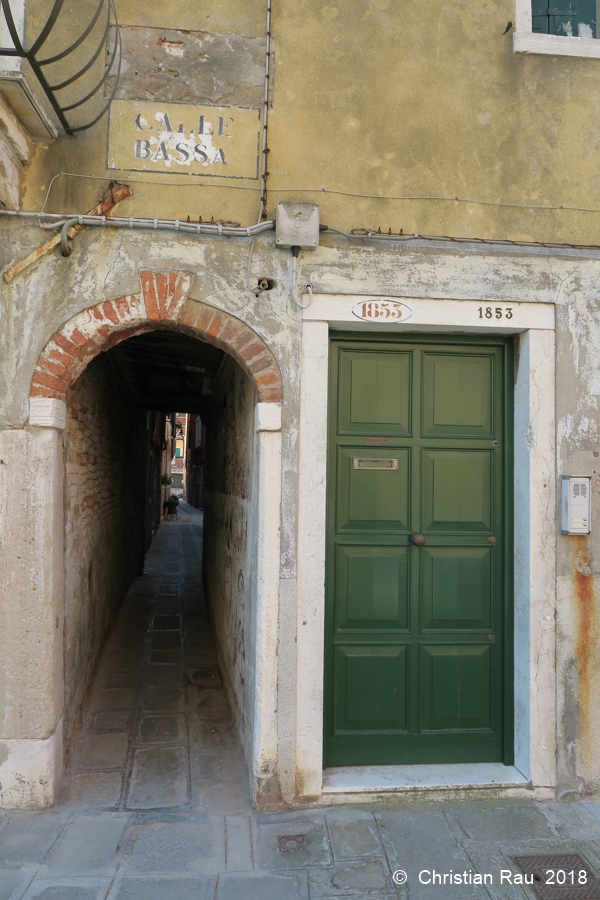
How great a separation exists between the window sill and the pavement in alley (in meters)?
4.70

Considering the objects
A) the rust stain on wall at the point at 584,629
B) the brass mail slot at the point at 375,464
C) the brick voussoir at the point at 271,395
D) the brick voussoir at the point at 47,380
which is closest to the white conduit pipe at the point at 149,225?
the brick voussoir at the point at 47,380

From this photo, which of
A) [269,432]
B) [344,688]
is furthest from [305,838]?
[269,432]

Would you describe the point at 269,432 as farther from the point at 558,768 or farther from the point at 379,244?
the point at 558,768

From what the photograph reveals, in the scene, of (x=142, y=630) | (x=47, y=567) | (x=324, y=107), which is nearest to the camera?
(x=47, y=567)

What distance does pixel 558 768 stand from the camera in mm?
3805

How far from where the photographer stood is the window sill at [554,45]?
12.8 feet

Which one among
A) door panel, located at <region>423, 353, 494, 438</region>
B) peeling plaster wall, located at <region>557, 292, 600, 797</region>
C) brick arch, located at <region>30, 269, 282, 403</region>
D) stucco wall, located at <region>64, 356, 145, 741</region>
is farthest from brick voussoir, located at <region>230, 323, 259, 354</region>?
peeling plaster wall, located at <region>557, 292, 600, 797</region>

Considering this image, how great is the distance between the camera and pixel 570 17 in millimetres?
4262

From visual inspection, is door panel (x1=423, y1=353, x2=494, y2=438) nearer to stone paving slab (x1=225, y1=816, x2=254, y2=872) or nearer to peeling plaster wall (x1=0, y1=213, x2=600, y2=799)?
peeling plaster wall (x1=0, y1=213, x2=600, y2=799)

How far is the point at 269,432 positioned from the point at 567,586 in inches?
82.7

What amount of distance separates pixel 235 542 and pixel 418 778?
224 centimetres

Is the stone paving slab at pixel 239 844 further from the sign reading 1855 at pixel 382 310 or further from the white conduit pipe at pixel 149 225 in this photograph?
the white conduit pipe at pixel 149 225

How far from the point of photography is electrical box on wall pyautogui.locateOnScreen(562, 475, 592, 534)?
12.5 feet

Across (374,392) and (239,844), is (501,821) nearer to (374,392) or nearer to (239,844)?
(239,844)
